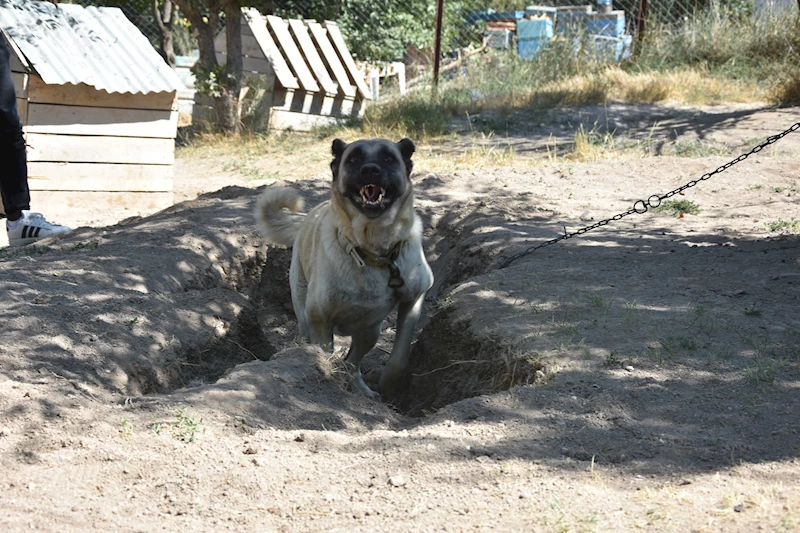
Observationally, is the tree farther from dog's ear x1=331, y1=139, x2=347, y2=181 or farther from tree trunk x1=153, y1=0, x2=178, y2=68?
dog's ear x1=331, y1=139, x2=347, y2=181

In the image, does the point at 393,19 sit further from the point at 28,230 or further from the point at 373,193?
the point at 373,193

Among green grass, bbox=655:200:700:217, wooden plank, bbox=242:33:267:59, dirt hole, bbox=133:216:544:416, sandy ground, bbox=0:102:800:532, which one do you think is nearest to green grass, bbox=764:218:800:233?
sandy ground, bbox=0:102:800:532

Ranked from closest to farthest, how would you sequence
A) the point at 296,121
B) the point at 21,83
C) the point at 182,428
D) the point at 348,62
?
the point at 182,428 → the point at 21,83 → the point at 296,121 → the point at 348,62

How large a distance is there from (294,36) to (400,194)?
10629 mm

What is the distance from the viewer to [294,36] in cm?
1483

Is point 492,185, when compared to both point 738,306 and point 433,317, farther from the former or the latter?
point 738,306

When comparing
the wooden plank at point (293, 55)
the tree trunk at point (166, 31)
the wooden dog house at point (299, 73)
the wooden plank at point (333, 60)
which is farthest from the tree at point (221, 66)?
the tree trunk at point (166, 31)

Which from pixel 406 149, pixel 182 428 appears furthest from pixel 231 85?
pixel 182 428

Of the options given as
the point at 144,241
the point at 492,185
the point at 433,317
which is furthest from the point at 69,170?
the point at 433,317

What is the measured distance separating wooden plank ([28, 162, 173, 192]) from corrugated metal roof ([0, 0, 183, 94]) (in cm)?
86

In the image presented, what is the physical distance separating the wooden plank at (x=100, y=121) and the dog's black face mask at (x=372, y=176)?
4.93 m

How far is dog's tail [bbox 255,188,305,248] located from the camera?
6195mm

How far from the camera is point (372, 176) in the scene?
484 centimetres

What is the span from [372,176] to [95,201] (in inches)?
215
